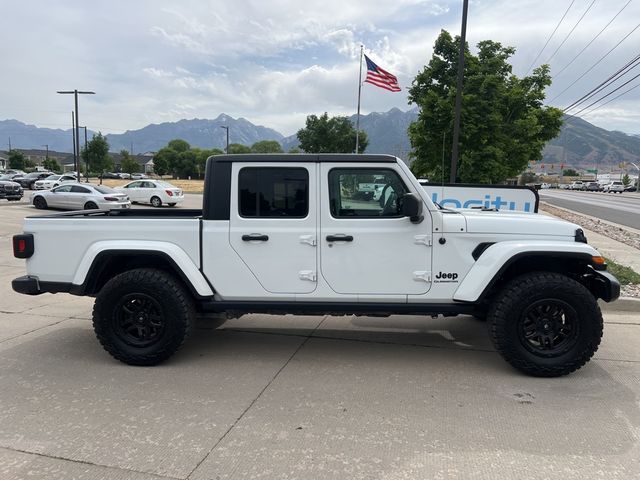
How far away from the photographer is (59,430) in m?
3.20

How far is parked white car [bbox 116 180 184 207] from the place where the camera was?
24.9 m

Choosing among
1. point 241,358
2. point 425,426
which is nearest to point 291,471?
point 425,426

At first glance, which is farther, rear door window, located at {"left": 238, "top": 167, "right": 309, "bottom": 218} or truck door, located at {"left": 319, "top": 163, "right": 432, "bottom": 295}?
rear door window, located at {"left": 238, "top": 167, "right": 309, "bottom": 218}

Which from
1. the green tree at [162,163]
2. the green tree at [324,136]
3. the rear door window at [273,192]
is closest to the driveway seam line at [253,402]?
the rear door window at [273,192]

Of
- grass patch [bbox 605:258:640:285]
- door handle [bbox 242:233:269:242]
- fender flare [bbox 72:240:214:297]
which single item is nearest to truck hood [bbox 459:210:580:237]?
door handle [bbox 242:233:269:242]

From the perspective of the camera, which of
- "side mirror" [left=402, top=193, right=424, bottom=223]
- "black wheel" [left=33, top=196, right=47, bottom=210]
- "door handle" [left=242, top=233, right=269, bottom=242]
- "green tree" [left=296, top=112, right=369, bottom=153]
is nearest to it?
"side mirror" [left=402, top=193, right=424, bottom=223]

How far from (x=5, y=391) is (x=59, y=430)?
0.96m

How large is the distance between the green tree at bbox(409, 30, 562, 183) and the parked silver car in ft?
41.9

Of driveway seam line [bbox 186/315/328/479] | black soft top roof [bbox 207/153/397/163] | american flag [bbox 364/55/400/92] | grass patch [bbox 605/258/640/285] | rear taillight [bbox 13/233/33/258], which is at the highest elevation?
american flag [bbox 364/55/400/92]

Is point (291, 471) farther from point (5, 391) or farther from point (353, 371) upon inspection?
point (5, 391)

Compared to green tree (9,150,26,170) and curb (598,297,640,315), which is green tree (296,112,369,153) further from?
green tree (9,150,26,170)

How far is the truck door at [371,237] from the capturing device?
4086mm

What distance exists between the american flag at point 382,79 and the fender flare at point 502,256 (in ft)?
66.2

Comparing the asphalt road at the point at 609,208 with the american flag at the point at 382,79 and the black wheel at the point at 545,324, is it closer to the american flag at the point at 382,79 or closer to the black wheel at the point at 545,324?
the american flag at the point at 382,79
